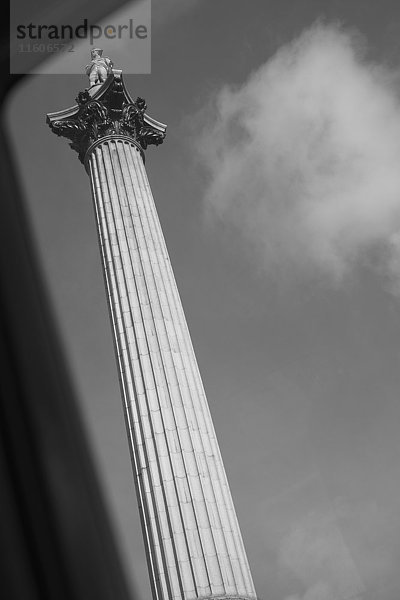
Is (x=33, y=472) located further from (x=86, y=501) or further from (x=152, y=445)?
(x=152, y=445)

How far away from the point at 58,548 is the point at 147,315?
9.35m

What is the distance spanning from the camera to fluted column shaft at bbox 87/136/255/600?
312 inches

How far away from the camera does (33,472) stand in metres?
1.36

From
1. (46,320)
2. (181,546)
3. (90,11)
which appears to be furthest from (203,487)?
(46,320)

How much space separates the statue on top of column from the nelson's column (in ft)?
4.78

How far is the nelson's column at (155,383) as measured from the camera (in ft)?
26.1

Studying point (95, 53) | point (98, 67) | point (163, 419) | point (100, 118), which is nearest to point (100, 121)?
point (100, 118)

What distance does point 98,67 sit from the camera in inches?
635

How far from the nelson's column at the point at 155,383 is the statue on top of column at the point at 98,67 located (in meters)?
1.46

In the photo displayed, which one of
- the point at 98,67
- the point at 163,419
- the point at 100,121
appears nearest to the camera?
the point at 163,419

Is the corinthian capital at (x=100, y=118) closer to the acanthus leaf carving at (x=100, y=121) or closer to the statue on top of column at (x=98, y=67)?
the acanthus leaf carving at (x=100, y=121)

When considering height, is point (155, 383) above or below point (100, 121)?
below

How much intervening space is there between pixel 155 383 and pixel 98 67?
1028cm

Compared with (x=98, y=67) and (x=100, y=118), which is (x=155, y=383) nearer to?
(x=100, y=118)
